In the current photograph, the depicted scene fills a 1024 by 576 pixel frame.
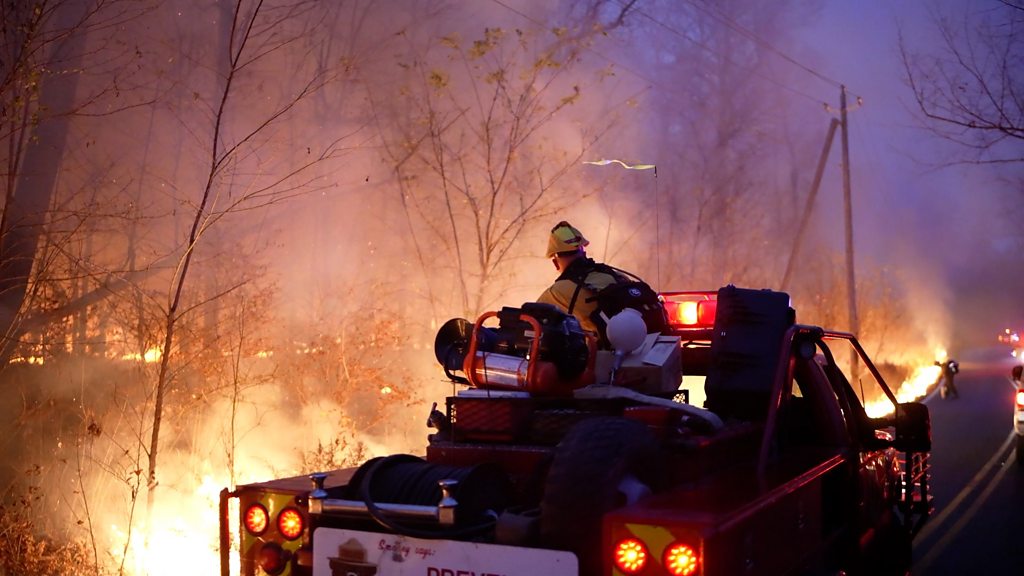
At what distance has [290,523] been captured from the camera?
3.41 meters

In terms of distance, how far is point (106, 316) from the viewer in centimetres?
923

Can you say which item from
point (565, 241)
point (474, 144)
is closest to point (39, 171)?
point (565, 241)

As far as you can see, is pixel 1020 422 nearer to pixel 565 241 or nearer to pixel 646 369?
pixel 565 241

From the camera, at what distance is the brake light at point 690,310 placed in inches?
203

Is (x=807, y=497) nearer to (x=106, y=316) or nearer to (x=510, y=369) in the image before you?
(x=510, y=369)

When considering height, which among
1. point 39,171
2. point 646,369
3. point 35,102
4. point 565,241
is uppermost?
point 35,102

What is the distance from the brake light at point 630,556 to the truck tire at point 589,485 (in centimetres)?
16

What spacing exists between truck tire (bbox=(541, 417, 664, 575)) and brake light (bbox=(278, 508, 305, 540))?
1.02 m

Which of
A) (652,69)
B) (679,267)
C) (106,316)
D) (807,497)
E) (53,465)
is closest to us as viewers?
(807,497)

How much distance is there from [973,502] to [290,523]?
8.84m

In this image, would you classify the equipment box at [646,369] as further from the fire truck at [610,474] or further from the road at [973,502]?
the road at [973,502]

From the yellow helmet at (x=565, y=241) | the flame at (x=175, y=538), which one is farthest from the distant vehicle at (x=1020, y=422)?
the flame at (x=175, y=538)

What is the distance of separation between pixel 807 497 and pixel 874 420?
4.54 feet

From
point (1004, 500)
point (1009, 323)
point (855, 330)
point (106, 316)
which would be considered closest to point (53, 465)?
point (106, 316)
